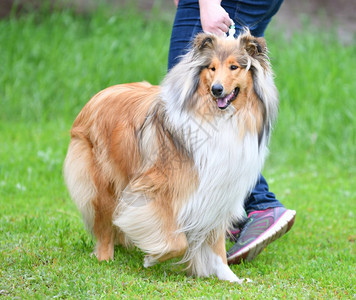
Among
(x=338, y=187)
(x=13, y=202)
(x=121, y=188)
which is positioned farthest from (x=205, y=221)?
(x=338, y=187)

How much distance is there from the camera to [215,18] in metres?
3.72

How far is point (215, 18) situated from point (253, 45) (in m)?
0.36

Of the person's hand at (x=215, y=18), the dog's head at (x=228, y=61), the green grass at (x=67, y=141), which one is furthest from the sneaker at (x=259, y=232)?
the person's hand at (x=215, y=18)

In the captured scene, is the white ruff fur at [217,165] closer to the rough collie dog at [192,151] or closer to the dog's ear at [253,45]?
the rough collie dog at [192,151]

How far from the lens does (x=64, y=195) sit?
5961 mm

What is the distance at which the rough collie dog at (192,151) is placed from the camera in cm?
353

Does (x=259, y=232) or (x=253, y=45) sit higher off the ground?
(x=253, y=45)

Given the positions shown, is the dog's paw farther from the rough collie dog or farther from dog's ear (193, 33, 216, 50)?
dog's ear (193, 33, 216, 50)

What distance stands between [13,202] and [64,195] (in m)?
0.60

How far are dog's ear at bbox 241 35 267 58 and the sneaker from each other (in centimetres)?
141

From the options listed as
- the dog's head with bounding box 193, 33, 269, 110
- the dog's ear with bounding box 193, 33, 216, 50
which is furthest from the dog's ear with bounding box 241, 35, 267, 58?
the dog's ear with bounding box 193, 33, 216, 50

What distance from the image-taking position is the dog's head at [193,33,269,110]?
3.46 metres

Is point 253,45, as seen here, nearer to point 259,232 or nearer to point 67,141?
point 259,232

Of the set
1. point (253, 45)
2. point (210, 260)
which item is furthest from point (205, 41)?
point (210, 260)
